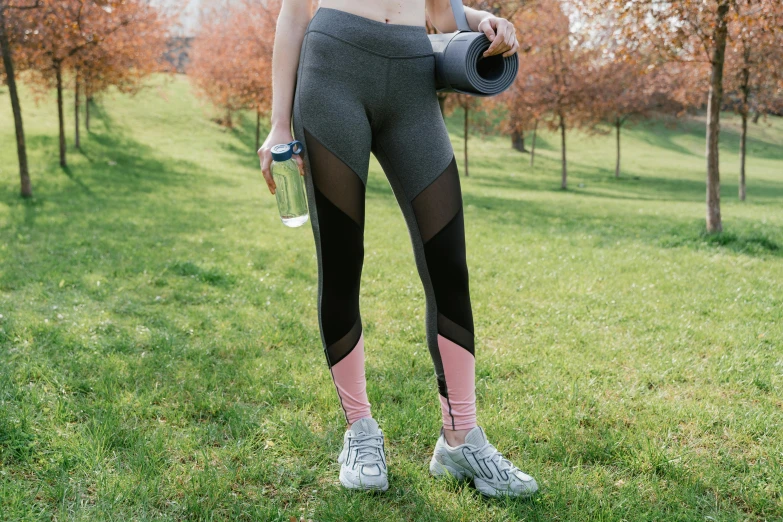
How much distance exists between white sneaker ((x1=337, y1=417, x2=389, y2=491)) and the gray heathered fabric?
65cm

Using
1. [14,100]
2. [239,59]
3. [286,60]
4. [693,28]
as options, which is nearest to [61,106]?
[14,100]

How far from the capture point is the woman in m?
2.19

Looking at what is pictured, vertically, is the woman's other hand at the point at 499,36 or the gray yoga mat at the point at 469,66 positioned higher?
the woman's other hand at the point at 499,36

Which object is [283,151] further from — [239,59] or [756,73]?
[239,59]

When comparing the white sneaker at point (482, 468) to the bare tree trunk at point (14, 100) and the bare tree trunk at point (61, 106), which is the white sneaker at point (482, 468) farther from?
the bare tree trunk at point (61, 106)

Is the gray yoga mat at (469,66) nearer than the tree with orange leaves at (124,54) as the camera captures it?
Yes

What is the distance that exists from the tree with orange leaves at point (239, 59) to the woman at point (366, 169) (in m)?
18.8

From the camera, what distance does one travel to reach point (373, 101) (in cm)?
222

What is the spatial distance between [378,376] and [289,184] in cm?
161

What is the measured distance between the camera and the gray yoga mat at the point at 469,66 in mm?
2168

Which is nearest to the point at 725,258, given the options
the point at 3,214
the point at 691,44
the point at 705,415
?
the point at 691,44

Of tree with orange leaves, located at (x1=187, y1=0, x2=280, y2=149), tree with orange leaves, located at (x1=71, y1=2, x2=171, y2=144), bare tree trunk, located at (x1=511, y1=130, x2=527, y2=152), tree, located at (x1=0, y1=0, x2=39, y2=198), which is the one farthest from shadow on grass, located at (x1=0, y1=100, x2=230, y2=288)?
bare tree trunk, located at (x1=511, y1=130, x2=527, y2=152)

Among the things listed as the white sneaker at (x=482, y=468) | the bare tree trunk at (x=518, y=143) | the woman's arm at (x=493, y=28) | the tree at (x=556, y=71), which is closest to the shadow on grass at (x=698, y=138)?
the bare tree trunk at (x=518, y=143)

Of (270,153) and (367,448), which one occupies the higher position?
(270,153)
